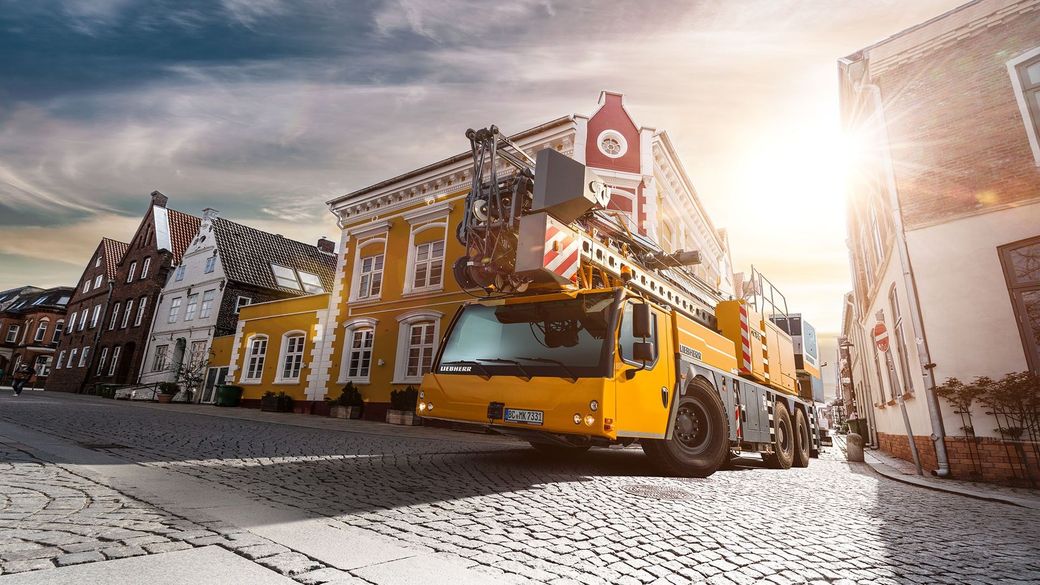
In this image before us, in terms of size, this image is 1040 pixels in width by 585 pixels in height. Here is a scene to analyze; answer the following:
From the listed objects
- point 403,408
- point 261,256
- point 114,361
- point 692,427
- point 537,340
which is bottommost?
point 692,427

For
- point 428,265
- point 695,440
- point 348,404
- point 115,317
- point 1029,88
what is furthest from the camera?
point 115,317

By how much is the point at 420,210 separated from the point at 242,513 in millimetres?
15541

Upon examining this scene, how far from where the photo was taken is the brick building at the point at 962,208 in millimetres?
7504

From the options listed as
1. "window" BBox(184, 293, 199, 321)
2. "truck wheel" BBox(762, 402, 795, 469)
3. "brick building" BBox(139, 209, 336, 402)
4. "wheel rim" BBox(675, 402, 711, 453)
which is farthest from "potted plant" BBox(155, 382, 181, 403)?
"truck wheel" BBox(762, 402, 795, 469)

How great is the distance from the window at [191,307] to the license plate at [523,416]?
26509mm

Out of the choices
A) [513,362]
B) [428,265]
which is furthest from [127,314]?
[513,362]

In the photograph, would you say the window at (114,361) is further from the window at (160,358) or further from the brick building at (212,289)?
the window at (160,358)

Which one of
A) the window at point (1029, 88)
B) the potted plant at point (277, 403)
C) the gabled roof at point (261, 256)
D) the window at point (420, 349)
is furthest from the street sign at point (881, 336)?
the gabled roof at point (261, 256)

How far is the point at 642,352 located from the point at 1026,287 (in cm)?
723

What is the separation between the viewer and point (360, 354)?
58.8ft

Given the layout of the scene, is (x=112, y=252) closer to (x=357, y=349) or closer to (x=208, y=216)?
(x=208, y=216)

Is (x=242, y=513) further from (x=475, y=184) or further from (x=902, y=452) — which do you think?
(x=902, y=452)

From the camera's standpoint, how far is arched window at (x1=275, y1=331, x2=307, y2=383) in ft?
63.9

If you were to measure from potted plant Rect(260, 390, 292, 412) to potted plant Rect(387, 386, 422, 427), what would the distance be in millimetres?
5783
